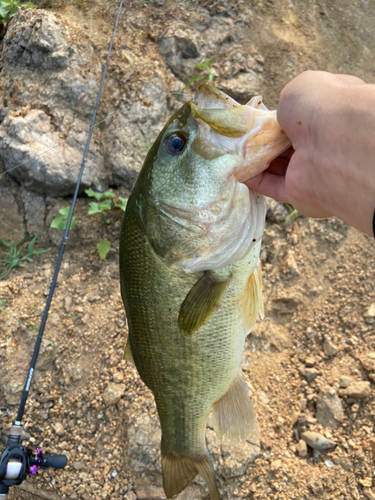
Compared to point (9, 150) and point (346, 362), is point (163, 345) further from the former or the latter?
point (9, 150)

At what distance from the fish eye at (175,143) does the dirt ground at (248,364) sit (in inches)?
75.5

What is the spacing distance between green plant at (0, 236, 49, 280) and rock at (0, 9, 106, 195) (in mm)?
218

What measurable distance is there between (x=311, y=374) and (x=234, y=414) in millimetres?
1120

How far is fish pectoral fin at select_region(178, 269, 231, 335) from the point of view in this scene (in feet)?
5.04

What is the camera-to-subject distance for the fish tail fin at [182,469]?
6.36ft

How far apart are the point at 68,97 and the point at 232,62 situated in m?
1.75

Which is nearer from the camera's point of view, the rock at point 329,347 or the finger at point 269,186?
the finger at point 269,186

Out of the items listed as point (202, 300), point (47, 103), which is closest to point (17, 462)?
point (202, 300)

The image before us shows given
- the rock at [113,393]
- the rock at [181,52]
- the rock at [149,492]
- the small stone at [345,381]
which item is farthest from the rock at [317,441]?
the rock at [181,52]

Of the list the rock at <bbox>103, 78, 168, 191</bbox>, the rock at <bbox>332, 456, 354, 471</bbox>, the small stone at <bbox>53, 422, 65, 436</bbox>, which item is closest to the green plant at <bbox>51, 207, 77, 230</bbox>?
the rock at <bbox>103, 78, 168, 191</bbox>

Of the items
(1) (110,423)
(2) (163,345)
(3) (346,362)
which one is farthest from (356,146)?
(1) (110,423)

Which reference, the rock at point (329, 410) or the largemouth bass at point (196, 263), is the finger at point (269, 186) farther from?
the rock at point (329, 410)

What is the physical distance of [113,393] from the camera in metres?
2.73

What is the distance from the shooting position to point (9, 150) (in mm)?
3172
